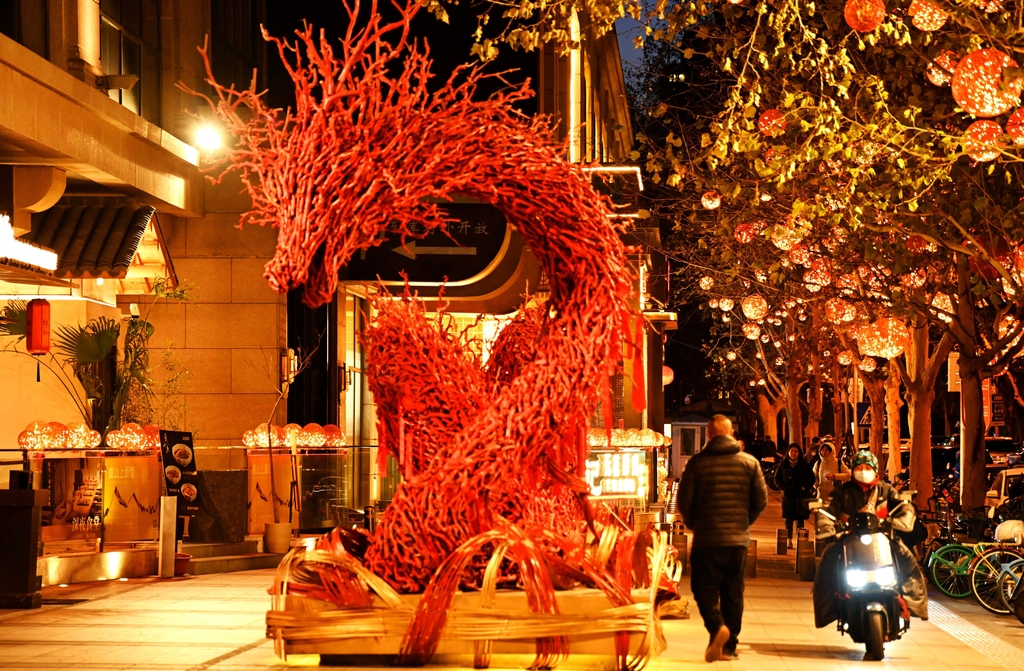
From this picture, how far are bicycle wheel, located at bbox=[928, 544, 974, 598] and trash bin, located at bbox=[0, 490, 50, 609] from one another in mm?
9184

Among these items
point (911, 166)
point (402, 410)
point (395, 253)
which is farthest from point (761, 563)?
point (402, 410)

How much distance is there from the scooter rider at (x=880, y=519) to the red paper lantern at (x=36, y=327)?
1052 centimetres

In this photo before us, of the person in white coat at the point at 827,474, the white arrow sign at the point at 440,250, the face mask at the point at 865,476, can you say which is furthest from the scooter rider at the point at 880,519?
the person in white coat at the point at 827,474

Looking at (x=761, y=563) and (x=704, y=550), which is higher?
(x=704, y=550)

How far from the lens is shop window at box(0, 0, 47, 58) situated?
652 inches

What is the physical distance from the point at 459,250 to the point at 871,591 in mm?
13501

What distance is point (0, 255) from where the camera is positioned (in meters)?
12.1

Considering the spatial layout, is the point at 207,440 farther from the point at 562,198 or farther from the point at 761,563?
the point at 562,198

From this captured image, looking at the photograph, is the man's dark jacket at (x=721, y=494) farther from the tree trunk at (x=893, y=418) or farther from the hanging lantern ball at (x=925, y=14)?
the tree trunk at (x=893, y=418)

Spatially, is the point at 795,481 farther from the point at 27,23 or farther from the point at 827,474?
the point at 27,23

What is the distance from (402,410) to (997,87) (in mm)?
4724

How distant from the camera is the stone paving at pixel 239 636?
8.95 metres

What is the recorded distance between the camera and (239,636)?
10.1 m

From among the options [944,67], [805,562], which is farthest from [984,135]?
[805,562]
